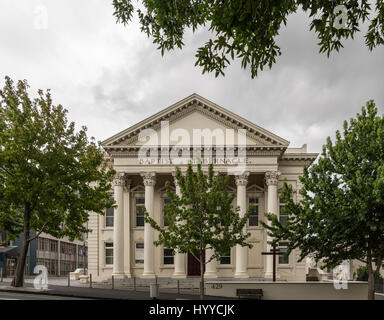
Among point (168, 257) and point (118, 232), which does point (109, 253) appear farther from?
point (168, 257)

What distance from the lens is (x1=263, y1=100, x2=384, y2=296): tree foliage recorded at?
2162 cm

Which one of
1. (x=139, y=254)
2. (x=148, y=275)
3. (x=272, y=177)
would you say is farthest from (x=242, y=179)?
(x=139, y=254)

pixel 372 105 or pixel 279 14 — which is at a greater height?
pixel 372 105

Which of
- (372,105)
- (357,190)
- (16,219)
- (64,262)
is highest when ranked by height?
(372,105)

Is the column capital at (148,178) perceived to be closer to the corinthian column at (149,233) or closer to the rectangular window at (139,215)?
the corinthian column at (149,233)

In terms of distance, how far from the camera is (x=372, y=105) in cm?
2339

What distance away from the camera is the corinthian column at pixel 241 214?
3744cm

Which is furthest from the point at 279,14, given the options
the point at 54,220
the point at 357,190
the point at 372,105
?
the point at 54,220

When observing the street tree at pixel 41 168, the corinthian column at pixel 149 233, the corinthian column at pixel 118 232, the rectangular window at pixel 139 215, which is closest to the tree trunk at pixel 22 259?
the street tree at pixel 41 168

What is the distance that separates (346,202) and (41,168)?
55.6 feet

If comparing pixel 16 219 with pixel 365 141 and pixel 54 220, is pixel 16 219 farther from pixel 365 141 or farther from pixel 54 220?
pixel 365 141

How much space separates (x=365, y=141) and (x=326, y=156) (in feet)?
6.76

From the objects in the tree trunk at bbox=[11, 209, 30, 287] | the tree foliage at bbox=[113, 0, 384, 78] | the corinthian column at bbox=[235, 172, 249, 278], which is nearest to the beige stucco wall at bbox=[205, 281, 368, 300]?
the corinthian column at bbox=[235, 172, 249, 278]

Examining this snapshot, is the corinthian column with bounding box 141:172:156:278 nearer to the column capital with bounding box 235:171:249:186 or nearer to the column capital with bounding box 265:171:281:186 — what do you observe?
the column capital with bounding box 235:171:249:186
